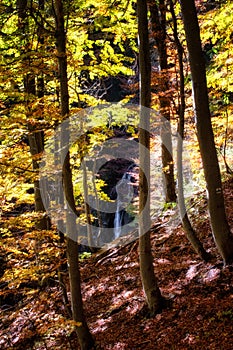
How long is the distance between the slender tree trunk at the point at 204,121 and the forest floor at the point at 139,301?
3.05 ft

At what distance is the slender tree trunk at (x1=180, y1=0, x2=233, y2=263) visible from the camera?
5598 mm

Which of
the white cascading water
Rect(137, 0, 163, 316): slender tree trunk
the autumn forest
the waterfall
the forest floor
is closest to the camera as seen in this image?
the forest floor

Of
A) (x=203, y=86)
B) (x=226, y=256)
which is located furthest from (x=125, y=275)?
(x=203, y=86)

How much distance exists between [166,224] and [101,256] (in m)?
2.35

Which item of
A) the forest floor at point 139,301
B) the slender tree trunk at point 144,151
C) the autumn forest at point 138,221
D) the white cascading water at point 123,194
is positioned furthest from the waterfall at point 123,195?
the slender tree trunk at point 144,151

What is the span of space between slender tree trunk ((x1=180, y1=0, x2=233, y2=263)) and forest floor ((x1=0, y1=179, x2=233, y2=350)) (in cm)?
93

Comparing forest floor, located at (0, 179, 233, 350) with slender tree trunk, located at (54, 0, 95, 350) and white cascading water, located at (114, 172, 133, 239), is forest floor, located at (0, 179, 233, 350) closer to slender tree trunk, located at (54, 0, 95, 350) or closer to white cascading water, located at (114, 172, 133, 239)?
slender tree trunk, located at (54, 0, 95, 350)

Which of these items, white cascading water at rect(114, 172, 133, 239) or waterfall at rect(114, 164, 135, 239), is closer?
waterfall at rect(114, 164, 135, 239)

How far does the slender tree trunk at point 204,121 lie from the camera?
5.60 meters

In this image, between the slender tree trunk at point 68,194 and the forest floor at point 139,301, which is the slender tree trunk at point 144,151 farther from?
the slender tree trunk at point 68,194

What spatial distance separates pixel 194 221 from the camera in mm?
9117

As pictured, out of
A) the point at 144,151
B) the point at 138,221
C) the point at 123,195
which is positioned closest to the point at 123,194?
the point at 123,195

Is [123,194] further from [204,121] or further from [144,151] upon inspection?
[204,121]

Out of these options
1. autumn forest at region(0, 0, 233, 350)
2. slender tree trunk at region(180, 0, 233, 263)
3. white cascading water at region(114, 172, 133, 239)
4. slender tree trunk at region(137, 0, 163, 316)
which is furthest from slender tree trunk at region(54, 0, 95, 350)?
white cascading water at region(114, 172, 133, 239)
